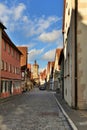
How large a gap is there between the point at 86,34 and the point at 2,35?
21482 mm

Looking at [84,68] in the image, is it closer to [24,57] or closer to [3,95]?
[3,95]

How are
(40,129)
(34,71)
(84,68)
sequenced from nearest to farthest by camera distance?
(40,129) → (84,68) → (34,71)

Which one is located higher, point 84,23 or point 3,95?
point 84,23

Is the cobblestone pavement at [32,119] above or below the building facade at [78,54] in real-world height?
below

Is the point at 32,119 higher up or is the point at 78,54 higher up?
the point at 78,54

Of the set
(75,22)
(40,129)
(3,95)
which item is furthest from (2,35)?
(40,129)

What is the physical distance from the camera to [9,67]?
156ft

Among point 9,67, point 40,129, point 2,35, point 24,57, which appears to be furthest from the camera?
point 24,57

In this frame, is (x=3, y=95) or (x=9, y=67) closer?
(x=3, y=95)

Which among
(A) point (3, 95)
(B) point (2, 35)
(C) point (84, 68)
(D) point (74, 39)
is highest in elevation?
(B) point (2, 35)

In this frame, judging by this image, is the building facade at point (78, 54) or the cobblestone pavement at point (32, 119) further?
the building facade at point (78, 54)

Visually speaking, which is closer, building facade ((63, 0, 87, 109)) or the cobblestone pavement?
the cobblestone pavement

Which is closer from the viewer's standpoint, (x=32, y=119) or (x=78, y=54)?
(x=32, y=119)

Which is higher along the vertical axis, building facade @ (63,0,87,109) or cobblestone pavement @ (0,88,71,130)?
building facade @ (63,0,87,109)
